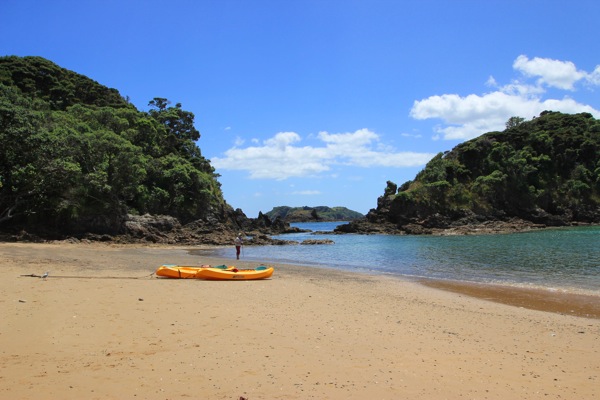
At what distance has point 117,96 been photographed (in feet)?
248

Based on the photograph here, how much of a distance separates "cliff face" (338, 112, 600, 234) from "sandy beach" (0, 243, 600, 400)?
201 ft

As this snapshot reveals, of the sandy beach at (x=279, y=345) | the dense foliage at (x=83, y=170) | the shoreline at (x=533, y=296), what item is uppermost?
the dense foliage at (x=83, y=170)

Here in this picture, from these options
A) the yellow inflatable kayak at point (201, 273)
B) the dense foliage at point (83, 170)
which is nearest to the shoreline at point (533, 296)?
the yellow inflatable kayak at point (201, 273)

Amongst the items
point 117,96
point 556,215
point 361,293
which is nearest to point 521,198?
point 556,215

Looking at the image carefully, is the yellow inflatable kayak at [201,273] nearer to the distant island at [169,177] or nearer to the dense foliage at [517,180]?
the distant island at [169,177]

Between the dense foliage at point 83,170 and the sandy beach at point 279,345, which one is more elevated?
the dense foliage at point 83,170

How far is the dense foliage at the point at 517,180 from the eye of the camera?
74188mm

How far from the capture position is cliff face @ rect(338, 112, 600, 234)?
72.6m

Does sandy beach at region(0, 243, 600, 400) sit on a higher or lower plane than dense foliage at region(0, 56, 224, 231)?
lower

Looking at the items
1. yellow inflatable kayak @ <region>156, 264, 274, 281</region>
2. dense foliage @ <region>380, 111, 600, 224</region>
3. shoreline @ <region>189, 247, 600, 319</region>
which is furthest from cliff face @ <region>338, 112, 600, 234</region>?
yellow inflatable kayak @ <region>156, 264, 274, 281</region>

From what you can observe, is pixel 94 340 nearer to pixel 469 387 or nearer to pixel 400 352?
pixel 400 352

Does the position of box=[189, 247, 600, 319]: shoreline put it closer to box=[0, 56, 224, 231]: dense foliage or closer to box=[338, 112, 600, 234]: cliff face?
box=[0, 56, 224, 231]: dense foliage

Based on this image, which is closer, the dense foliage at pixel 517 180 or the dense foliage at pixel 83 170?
the dense foliage at pixel 83 170

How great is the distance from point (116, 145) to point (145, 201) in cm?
899
